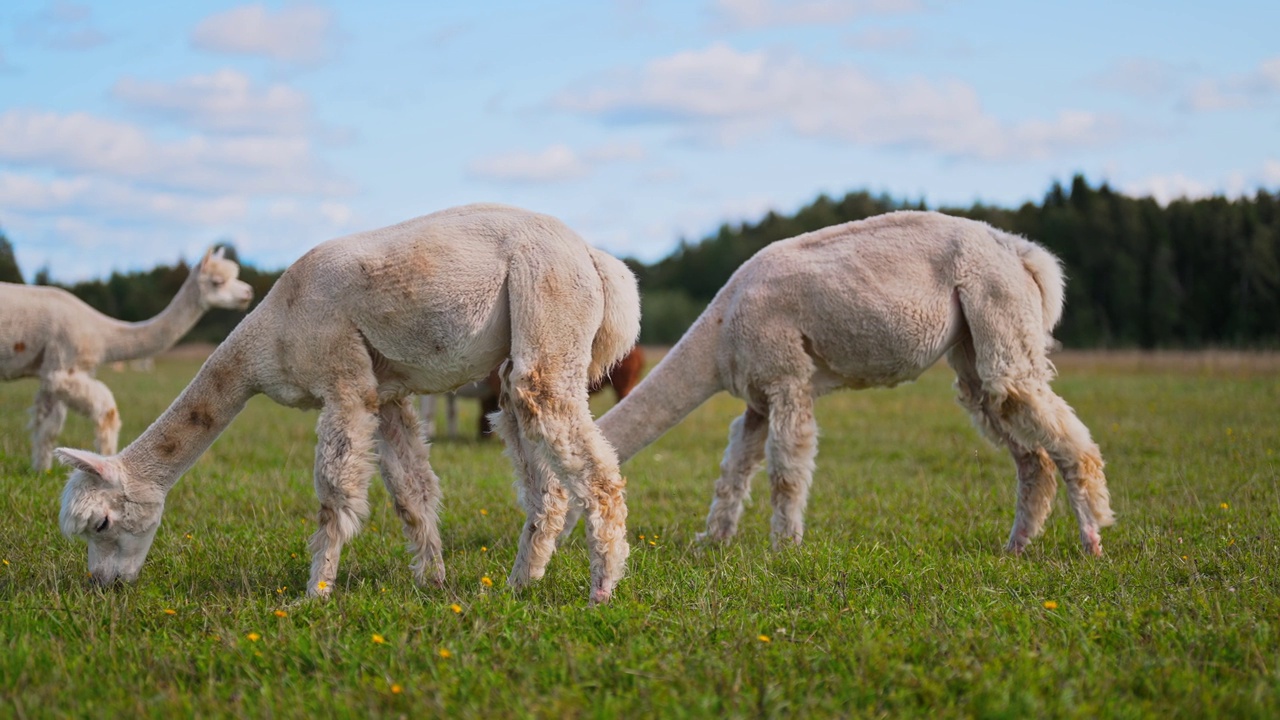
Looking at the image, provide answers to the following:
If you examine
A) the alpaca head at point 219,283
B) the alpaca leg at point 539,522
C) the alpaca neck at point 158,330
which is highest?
the alpaca head at point 219,283

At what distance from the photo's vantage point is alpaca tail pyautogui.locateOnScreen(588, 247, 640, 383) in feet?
17.0

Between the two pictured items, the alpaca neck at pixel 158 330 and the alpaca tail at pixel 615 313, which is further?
the alpaca neck at pixel 158 330

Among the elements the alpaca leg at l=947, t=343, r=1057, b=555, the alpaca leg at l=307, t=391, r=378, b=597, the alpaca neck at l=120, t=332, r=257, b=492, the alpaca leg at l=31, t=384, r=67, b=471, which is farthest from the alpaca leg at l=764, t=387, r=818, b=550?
the alpaca leg at l=31, t=384, r=67, b=471

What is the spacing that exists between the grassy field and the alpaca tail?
3.71 ft

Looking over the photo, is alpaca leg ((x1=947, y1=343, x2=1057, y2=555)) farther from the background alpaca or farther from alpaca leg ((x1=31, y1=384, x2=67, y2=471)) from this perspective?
alpaca leg ((x1=31, y1=384, x2=67, y2=471))

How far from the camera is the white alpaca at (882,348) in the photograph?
6.12 meters

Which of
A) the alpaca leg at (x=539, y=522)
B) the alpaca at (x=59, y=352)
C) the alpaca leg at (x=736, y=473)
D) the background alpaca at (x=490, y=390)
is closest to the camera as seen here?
the alpaca leg at (x=539, y=522)

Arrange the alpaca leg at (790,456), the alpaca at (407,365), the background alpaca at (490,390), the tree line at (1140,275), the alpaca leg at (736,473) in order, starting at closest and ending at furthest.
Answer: the alpaca at (407,365) < the alpaca leg at (790,456) < the alpaca leg at (736,473) < the background alpaca at (490,390) < the tree line at (1140,275)

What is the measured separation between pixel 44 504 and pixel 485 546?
3.08 metres

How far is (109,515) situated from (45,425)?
4.66m

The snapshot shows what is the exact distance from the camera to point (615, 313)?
17.1 ft

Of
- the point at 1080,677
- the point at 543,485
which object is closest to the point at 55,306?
the point at 543,485

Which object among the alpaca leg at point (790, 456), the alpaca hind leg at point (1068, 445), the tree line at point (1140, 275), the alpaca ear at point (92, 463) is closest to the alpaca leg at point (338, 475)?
the alpaca ear at point (92, 463)

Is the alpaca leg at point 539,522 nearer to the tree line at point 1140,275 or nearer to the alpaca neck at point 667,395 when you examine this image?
the alpaca neck at point 667,395
